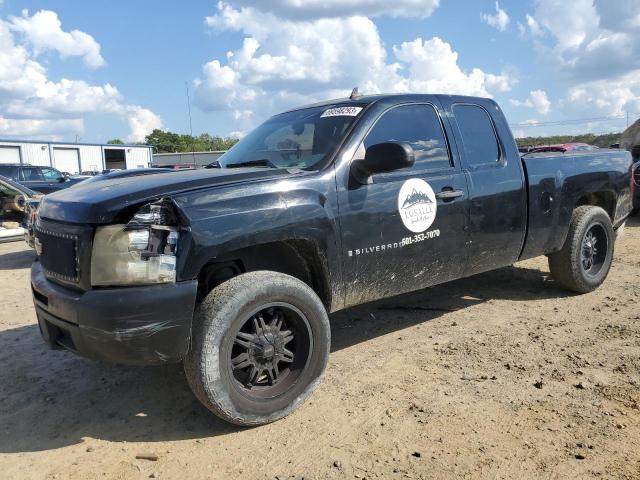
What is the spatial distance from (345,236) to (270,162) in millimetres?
872

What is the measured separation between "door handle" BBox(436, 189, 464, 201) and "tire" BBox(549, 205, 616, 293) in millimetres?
1831

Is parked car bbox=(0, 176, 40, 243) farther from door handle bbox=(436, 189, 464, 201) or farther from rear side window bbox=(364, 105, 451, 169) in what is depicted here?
door handle bbox=(436, 189, 464, 201)

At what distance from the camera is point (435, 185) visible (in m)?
3.86

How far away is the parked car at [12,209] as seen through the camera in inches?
339

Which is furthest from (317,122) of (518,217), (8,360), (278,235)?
(8,360)

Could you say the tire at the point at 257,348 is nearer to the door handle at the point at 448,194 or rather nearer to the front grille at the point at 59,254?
the front grille at the point at 59,254

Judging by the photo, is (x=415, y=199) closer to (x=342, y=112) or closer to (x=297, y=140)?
(x=342, y=112)

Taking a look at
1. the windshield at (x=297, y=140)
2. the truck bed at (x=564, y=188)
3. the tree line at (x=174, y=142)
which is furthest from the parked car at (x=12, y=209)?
the tree line at (x=174, y=142)

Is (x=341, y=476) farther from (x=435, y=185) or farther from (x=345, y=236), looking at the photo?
(x=435, y=185)

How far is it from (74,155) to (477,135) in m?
48.2

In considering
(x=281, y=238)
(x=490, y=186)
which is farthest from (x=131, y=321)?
(x=490, y=186)

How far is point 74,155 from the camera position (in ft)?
152

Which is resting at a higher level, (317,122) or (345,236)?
(317,122)

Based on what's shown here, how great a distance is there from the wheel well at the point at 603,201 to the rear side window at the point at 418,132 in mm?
2365
